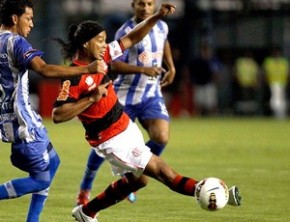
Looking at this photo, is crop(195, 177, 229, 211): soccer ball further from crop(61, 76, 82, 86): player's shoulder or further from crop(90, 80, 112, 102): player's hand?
crop(61, 76, 82, 86): player's shoulder

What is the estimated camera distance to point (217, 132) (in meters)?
22.2

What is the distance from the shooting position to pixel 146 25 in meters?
9.23

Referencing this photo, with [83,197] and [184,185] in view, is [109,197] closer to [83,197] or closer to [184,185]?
[184,185]

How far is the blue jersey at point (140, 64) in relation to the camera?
11.7m

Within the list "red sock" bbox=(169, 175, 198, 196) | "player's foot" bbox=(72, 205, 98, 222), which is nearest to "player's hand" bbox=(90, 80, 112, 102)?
"red sock" bbox=(169, 175, 198, 196)

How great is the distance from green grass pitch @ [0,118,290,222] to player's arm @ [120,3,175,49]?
169 cm

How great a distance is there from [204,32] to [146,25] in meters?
21.4

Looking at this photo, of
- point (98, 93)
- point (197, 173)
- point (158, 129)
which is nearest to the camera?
point (98, 93)

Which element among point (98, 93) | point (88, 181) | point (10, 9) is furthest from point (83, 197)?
point (10, 9)

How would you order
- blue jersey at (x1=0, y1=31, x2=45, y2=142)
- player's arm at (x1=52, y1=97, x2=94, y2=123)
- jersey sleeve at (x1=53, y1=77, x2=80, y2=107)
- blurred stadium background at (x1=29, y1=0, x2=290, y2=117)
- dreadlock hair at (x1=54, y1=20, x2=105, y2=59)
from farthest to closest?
blurred stadium background at (x1=29, y1=0, x2=290, y2=117) < dreadlock hair at (x1=54, y1=20, x2=105, y2=59) < jersey sleeve at (x1=53, y1=77, x2=80, y2=107) < player's arm at (x1=52, y1=97, x2=94, y2=123) < blue jersey at (x1=0, y1=31, x2=45, y2=142)

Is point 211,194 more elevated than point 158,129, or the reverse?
point 211,194

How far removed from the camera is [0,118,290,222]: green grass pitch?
992 cm

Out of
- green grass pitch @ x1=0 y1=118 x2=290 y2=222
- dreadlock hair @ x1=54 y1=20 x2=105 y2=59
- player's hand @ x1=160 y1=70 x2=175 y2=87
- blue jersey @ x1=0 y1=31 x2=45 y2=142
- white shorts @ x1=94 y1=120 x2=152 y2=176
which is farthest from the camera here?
player's hand @ x1=160 y1=70 x2=175 y2=87

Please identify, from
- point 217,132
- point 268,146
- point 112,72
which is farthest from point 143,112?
point 217,132
